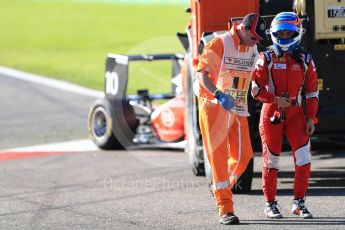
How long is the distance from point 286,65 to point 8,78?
16.2 metres

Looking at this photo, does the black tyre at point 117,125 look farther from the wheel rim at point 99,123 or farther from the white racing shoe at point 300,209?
the white racing shoe at point 300,209

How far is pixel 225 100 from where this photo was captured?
8219mm

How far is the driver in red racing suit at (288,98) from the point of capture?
847 centimetres

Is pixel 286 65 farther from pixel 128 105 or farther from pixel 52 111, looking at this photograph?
pixel 52 111

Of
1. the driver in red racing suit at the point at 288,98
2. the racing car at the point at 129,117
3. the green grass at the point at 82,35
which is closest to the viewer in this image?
the driver in red racing suit at the point at 288,98

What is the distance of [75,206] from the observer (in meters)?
9.60

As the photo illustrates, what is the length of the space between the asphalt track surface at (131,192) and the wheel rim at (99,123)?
0.50 meters

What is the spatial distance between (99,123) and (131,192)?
13.2ft

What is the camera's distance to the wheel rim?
14258 mm

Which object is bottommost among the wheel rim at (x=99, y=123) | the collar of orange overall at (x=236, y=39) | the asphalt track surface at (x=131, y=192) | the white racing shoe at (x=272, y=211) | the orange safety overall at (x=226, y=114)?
the asphalt track surface at (x=131, y=192)

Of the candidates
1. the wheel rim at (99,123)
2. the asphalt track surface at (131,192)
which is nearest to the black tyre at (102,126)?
the wheel rim at (99,123)

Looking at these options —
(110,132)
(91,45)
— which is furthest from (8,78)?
(110,132)

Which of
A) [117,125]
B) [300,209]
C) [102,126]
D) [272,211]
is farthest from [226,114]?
[102,126]

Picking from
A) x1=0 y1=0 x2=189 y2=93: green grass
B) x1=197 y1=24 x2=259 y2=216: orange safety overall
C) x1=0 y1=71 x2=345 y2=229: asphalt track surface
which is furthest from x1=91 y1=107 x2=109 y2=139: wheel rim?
x1=197 y1=24 x2=259 y2=216: orange safety overall
